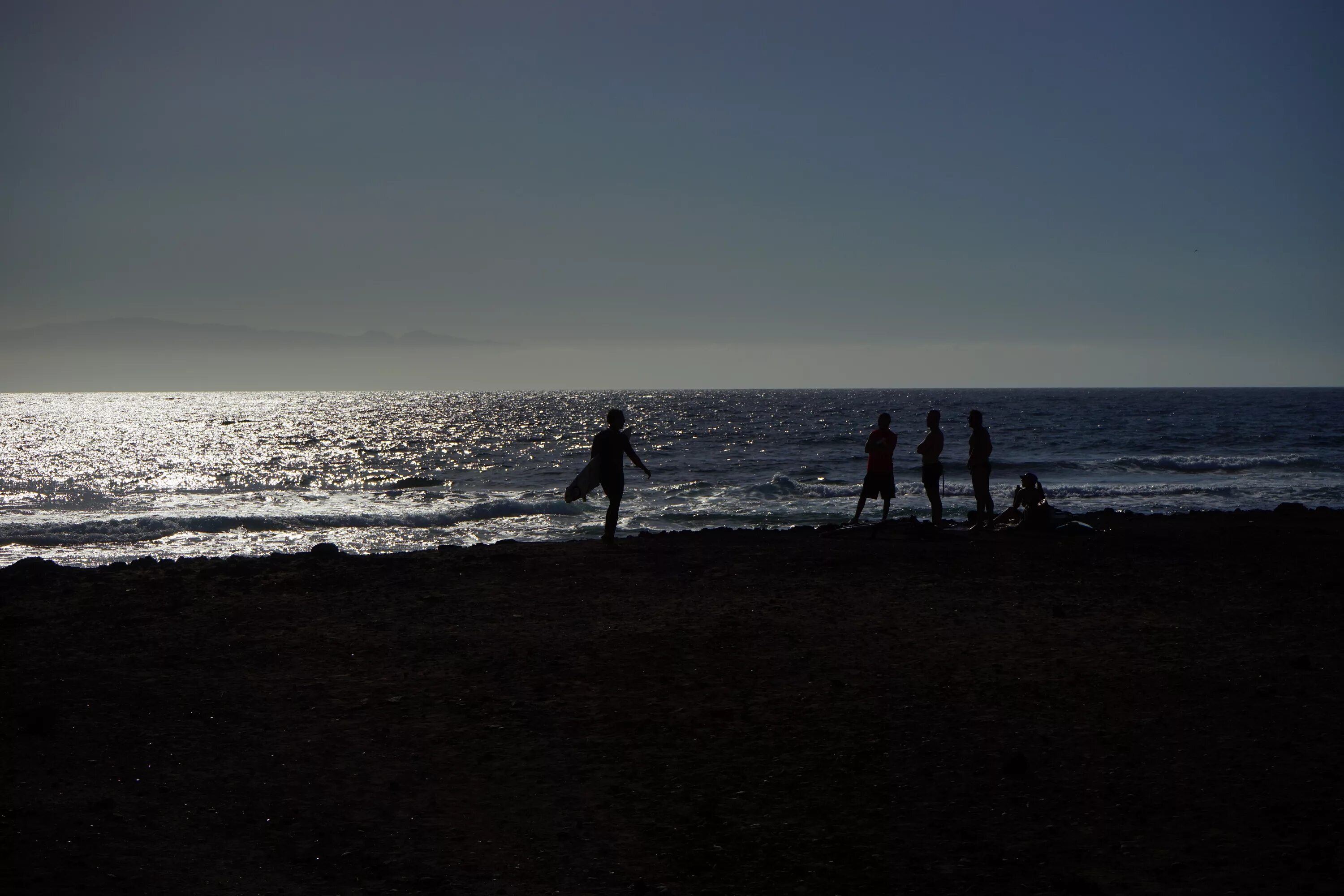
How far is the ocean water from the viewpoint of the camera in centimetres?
2088

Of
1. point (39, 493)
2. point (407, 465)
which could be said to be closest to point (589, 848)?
point (39, 493)

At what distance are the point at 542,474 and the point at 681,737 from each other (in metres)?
30.5

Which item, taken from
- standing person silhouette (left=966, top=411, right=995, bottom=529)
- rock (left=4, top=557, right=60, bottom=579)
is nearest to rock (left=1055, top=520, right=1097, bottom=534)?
standing person silhouette (left=966, top=411, right=995, bottom=529)

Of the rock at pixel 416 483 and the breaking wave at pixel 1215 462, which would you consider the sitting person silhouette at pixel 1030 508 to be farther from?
the breaking wave at pixel 1215 462

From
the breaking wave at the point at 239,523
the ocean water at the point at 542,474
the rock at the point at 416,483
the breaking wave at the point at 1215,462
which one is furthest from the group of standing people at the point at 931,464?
the breaking wave at the point at 1215,462

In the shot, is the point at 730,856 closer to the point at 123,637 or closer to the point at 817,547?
the point at 123,637

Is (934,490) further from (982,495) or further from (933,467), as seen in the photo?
(982,495)

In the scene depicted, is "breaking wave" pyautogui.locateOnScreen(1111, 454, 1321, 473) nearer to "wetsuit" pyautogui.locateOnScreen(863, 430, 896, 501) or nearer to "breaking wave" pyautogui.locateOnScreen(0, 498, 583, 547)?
"breaking wave" pyautogui.locateOnScreen(0, 498, 583, 547)

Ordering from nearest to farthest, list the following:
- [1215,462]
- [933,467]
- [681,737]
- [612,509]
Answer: [681,737], [612,509], [933,467], [1215,462]

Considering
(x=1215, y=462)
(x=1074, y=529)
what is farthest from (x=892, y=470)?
(x=1215, y=462)

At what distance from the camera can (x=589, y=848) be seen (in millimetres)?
4316

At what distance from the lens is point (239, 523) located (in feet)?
70.6

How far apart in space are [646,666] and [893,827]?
8.96 feet

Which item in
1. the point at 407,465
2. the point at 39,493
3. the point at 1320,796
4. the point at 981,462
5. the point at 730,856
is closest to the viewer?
the point at 730,856
